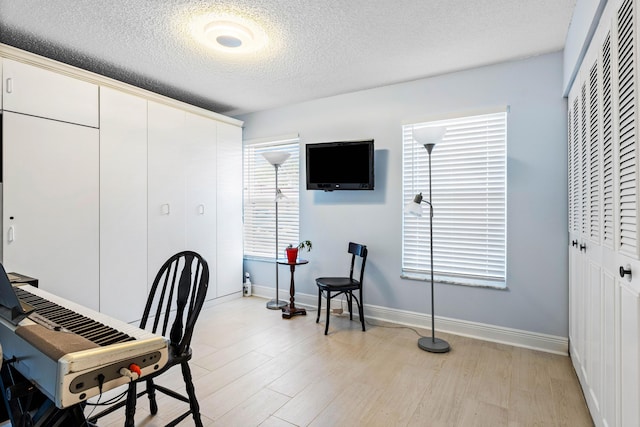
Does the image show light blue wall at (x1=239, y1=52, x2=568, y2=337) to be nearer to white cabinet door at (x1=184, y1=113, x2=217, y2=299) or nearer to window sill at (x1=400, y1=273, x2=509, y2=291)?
window sill at (x1=400, y1=273, x2=509, y2=291)

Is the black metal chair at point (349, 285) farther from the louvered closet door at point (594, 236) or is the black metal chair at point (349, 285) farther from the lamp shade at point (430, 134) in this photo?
the louvered closet door at point (594, 236)

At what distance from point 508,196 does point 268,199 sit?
2.85 m

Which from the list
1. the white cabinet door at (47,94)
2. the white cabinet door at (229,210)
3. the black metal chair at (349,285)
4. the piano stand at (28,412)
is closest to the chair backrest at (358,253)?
the black metal chair at (349,285)

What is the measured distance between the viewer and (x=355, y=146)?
3.67 meters

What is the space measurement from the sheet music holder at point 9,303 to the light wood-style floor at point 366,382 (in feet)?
3.28

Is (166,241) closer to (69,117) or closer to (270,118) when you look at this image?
(69,117)

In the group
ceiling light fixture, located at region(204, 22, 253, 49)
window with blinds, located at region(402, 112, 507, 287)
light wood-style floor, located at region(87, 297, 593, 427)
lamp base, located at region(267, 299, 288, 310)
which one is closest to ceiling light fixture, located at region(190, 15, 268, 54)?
ceiling light fixture, located at region(204, 22, 253, 49)

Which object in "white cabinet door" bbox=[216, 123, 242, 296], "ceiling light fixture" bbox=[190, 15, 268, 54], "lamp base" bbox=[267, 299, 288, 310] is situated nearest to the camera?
"ceiling light fixture" bbox=[190, 15, 268, 54]

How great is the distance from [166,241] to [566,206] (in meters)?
3.85

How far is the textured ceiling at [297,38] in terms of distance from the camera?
220cm

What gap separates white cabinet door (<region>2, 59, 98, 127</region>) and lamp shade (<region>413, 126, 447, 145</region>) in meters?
2.93

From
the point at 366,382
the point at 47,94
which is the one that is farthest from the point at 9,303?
the point at 47,94

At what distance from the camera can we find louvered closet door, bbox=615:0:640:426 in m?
1.22


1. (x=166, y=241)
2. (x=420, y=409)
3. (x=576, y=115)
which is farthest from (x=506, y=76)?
(x=166, y=241)
